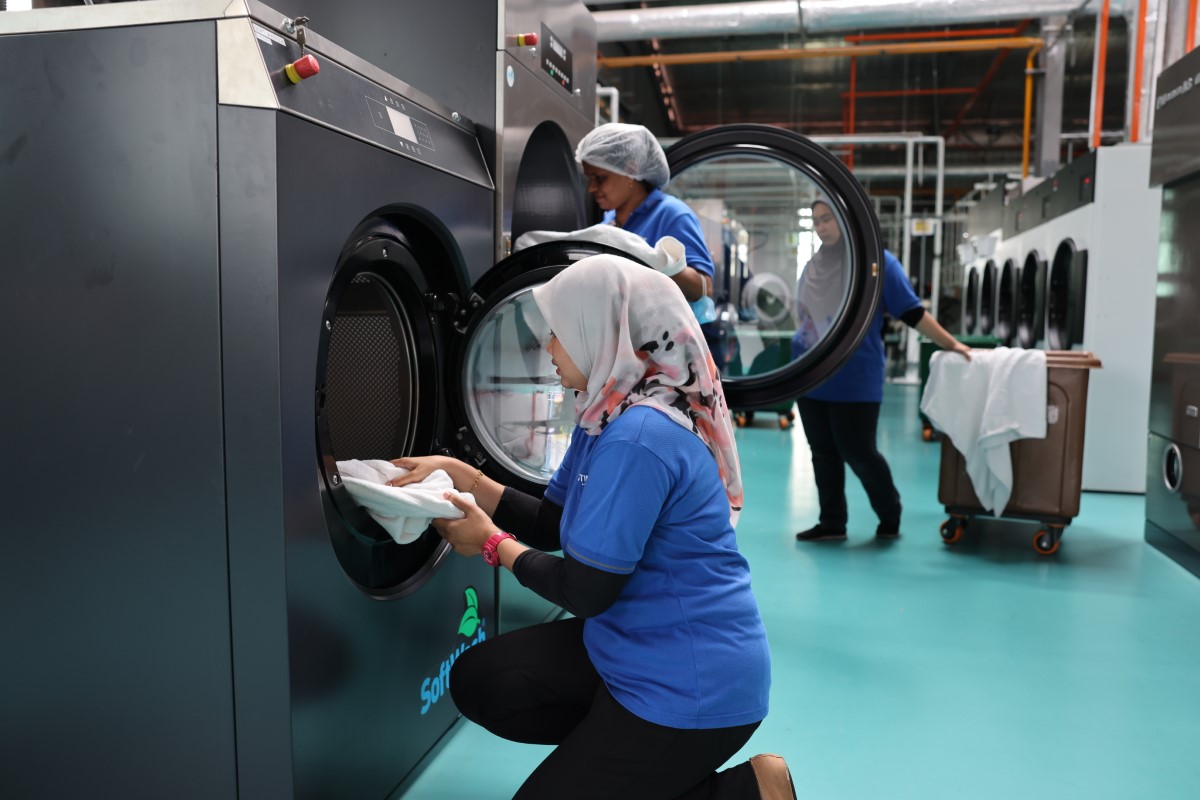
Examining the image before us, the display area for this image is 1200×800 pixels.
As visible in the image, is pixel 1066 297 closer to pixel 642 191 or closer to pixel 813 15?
pixel 813 15

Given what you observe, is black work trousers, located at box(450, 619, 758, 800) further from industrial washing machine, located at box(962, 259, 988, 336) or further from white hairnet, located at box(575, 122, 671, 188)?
industrial washing machine, located at box(962, 259, 988, 336)

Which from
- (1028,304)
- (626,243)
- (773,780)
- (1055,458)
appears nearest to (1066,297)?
(1028,304)

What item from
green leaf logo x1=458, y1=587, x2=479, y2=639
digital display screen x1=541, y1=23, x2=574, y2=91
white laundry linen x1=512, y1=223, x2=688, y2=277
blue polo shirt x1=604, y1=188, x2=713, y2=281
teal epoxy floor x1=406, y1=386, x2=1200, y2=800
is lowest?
teal epoxy floor x1=406, y1=386, x2=1200, y2=800

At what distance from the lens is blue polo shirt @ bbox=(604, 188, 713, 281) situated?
8.38 ft

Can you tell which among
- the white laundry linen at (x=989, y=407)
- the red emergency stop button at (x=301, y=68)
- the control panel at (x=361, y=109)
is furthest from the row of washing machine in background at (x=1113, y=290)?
the red emergency stop button at (x=301, y=68)

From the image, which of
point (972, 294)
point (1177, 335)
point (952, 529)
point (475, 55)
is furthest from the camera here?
point (972, 294)

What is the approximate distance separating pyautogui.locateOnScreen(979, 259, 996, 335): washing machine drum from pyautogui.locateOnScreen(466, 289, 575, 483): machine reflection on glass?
599 cm

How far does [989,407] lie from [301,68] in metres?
3.08

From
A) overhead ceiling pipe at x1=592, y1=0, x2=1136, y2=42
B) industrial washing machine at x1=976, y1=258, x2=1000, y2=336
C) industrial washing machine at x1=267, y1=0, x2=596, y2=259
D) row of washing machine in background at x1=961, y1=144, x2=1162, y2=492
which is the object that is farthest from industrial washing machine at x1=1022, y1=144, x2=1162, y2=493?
industrial washing machine at x1=267, y1=0, x2=596, y2=259

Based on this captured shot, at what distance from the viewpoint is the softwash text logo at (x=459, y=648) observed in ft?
6.31

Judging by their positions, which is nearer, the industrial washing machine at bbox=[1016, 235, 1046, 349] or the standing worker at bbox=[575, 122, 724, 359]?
the standing worker at bbox=[575, 122, 724, 359]

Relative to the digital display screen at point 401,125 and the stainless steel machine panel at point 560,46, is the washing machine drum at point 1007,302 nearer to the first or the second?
the stainless steel machine panel at point 560,46

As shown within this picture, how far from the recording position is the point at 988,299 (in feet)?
25.4

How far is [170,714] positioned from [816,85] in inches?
420
